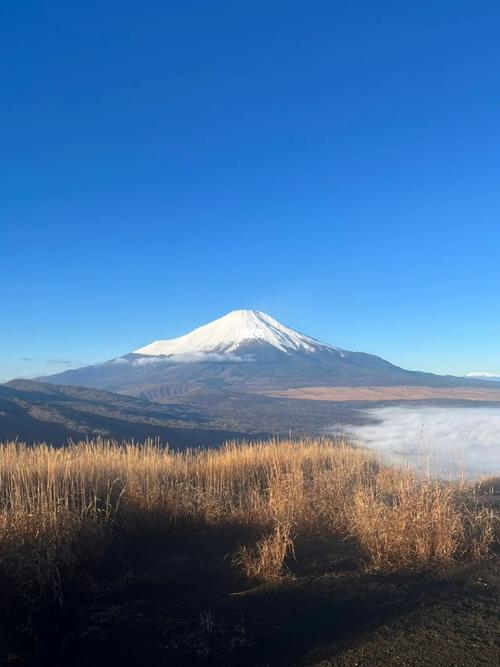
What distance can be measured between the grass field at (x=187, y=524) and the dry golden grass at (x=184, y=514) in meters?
0.01

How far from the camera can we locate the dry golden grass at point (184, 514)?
4461mm

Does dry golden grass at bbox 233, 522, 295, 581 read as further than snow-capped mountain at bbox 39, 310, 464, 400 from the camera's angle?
No

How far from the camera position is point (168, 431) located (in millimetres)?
30969

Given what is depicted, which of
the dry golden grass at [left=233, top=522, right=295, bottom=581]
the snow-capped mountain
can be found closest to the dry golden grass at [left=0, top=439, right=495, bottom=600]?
the dry golden grass at [left=233, top=522, right=295, bottom=581]

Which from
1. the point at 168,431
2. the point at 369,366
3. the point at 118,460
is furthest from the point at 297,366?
the point at 118,460

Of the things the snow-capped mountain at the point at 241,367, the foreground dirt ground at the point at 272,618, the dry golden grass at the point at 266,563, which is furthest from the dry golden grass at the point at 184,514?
the snow-capped mountain at the point at 241,367

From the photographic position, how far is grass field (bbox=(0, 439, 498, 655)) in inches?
169

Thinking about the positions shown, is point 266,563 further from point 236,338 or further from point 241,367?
point 236,338

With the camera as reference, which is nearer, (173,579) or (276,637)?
A: (276,637)

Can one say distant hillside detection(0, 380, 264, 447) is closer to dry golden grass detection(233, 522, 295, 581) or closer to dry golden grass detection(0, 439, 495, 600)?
dry golden grass detection(0, 439, 495, 600)

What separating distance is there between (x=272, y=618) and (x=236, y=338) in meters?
164

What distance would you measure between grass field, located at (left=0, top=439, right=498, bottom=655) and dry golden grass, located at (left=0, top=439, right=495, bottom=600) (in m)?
0.01

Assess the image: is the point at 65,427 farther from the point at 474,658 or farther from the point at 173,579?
the point at 474,658

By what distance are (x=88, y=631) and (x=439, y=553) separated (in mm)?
3088
